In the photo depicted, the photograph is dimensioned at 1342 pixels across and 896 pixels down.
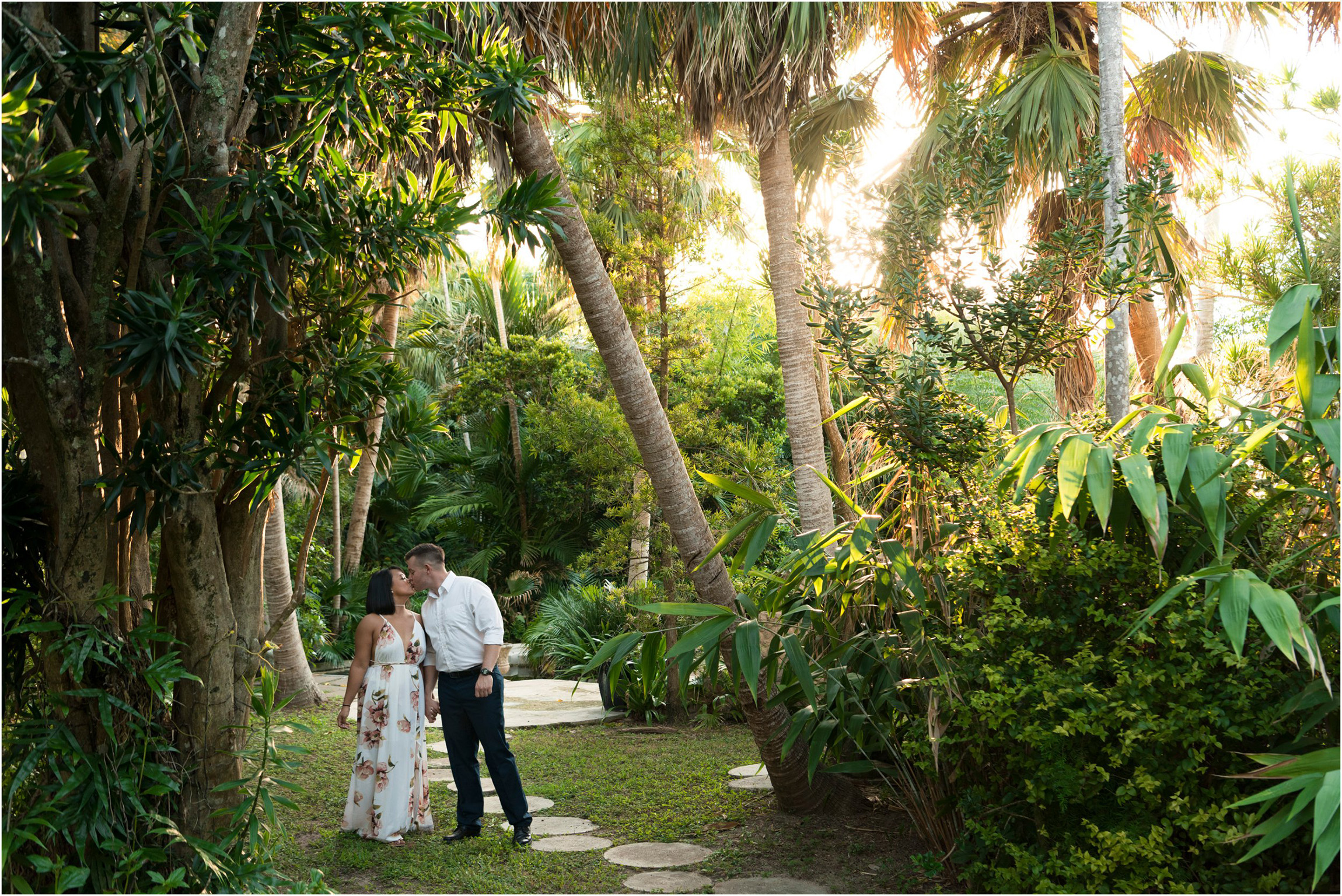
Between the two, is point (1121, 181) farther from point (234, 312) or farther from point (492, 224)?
point (234, 312)

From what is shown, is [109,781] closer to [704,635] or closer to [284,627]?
[704,635]

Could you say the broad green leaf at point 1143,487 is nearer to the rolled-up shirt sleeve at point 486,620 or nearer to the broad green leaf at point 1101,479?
the broad green leaf at point 1101,479

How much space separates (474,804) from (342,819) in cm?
99

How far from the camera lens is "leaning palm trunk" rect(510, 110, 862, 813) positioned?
5.12 metres

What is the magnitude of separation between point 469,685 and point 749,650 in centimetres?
209

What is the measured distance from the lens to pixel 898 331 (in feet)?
23.3

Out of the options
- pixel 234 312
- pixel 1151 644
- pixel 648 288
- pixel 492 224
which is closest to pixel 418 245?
pixel 492 224

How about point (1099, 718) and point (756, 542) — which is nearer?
point (1099, 718)

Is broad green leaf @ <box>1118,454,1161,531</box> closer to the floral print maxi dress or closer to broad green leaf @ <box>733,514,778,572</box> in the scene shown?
broad green leaf @ <box>733,514,778,572</box>

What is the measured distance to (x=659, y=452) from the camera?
17.3ft

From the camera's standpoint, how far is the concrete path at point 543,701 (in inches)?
354

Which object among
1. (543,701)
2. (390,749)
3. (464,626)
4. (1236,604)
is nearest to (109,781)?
(464,626)

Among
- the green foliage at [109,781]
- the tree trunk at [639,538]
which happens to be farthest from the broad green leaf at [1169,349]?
the tree trunk at [639,538]

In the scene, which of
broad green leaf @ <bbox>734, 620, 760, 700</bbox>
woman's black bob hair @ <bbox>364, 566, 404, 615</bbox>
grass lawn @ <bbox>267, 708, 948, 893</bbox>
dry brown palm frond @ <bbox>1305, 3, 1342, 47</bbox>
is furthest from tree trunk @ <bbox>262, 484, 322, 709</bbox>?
dry brown palm frond @ <bbox>1305, 3, 1342, 47</bbox>
